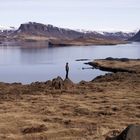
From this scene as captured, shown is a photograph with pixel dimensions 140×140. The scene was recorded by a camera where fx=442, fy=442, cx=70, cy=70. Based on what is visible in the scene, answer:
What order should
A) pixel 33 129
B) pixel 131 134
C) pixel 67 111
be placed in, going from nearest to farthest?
1. pixel 131 134
2. pixel 33 129
3. pixel 67 111

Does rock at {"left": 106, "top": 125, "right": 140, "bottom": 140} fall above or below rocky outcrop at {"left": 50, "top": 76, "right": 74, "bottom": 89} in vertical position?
above

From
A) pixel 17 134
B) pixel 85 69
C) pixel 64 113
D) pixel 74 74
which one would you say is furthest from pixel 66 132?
pixel 85 69

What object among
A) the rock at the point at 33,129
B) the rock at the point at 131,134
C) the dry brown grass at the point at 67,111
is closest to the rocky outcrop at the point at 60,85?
the dry brown grass at the point at 67,111

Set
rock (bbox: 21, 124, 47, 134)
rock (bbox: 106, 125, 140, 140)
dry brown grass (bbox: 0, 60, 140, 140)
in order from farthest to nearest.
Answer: rock (bbox: 21, 124, 47, 134), dry brown grass (bbox: 0, 60, 140, 140), rock (bbox: 106, 125, 140, 140)

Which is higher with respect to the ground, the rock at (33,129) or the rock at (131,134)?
the rock at (131,134)

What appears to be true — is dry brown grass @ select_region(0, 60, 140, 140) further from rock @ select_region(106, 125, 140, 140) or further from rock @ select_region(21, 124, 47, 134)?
rock @ select_region(106, 125, 140, 140)

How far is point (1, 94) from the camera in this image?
2198cm

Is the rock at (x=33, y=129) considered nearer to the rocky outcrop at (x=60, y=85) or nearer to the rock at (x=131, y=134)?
the rock at (x=131, y=134)

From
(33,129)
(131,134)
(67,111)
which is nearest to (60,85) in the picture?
(67,111)

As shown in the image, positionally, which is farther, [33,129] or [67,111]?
[67,111]

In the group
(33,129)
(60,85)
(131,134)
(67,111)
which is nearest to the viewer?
(131,134)

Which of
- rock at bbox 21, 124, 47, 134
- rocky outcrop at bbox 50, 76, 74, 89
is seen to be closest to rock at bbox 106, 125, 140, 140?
rock at bbox 21, 124, 47, 134

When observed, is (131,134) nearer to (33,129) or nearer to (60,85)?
(33,129)

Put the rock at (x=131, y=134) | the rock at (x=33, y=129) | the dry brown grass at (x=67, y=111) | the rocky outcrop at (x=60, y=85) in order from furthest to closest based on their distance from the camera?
the rocky outcrop at (x=60, y=85) < the rock at (x=33, y=129) < the dry brown grass at (x=67, y=111) < the rock at (x=131, y=134)
